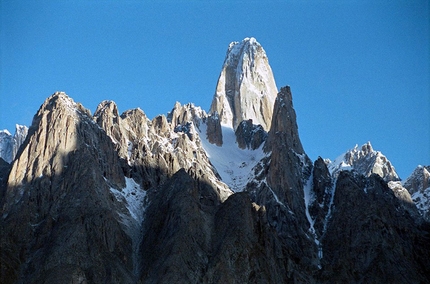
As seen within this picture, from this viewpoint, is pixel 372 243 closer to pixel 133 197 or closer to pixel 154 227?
pixel 154 227

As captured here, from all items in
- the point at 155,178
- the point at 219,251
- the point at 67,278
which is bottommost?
the point at 67,278

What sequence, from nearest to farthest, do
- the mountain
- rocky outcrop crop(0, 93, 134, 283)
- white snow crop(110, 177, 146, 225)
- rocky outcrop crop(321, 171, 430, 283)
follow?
rocky outcrop crop(0, 93, 134, 283), the mountain, rocky outcrop crop(321, 171, 430, 283), white snow crop(110, 177, 146, 225)

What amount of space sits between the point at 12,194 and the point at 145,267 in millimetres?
32743

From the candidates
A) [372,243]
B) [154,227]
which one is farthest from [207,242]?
[372,243]

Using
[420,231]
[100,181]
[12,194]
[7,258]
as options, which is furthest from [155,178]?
[420,231]

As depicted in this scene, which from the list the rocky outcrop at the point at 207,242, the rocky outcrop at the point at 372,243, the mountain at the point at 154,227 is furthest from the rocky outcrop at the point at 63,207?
the rocky outcrop at the point at 372,243

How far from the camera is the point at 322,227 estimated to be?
198 meters

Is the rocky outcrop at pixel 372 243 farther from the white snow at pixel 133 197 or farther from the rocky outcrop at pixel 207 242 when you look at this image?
the white snow at pixel 133 197

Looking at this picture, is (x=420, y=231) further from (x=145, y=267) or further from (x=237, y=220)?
(x=145, y=267)

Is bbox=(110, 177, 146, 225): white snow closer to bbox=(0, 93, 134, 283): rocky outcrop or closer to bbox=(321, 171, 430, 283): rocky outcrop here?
bbox=(0, 93, 134, 283): rocky outcrop

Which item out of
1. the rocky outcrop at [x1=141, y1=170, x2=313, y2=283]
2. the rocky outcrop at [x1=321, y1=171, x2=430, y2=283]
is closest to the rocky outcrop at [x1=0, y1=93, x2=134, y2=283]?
the rocky outcrop at [x1=141, y1=170, x2=313, y2=283]

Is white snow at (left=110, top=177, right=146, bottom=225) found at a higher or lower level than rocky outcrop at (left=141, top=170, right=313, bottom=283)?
higher

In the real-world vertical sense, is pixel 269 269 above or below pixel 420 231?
below

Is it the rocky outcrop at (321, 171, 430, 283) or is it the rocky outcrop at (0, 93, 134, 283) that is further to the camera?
the rocky outcrop at (321, 171, 430, 283)
